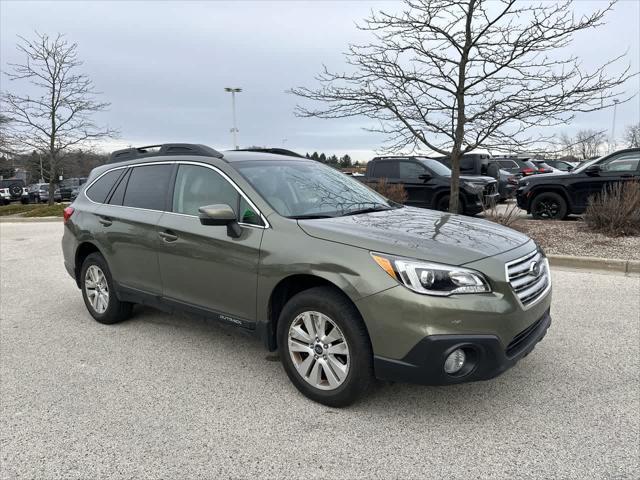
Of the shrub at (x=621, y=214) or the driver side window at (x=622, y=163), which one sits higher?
the driver side window at (x=622, y=163)

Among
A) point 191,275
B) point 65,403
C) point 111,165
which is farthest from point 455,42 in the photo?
point 65,403

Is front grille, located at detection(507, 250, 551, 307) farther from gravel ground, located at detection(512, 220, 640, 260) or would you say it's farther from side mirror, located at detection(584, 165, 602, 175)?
side mirror, located at detection(584, 165, 602, 175)

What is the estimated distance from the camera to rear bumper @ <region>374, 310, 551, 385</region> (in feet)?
8.78

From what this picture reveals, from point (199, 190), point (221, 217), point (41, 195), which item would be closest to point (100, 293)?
point (199, 190)

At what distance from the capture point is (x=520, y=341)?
294 cm

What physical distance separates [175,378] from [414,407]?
5.87 feet

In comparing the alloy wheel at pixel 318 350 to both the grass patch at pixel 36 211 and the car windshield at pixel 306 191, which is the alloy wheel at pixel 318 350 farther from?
the grass patch at pixel 36 211

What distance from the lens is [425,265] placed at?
2754mm

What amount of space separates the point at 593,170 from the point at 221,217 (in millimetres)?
10242

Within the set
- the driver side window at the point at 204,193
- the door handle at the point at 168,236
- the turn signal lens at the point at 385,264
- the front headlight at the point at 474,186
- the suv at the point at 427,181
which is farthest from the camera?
the suv at the point at 427,181

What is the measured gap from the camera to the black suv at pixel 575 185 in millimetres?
10500

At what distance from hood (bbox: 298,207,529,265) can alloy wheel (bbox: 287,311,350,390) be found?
0.55 meters

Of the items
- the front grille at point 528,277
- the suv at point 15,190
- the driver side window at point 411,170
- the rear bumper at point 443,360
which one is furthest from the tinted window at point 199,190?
the suv at point 15,190

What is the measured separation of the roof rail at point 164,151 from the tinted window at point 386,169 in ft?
28.2
